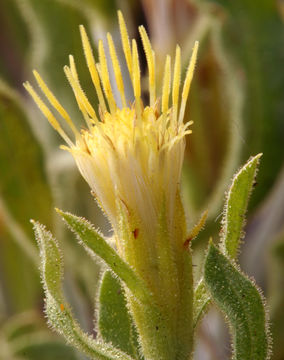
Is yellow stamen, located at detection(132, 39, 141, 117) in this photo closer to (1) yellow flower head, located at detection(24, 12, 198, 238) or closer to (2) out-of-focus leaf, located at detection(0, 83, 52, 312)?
(1) yellow flower head, located at detection(24, 12, 198, 238)

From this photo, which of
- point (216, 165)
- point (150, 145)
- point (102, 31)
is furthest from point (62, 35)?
point (150, 145)

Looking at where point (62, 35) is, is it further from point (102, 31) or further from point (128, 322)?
point (128, 322)

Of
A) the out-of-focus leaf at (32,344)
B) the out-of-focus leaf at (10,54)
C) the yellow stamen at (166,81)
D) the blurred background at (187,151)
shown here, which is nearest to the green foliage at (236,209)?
the yellow stamen at (166,81)

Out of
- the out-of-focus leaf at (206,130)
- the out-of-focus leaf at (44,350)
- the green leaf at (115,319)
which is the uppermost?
the out-of-focus leaf at (206,130)

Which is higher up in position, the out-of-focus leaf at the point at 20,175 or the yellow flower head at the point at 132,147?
the out-of-focus leaf at the point at 20,175

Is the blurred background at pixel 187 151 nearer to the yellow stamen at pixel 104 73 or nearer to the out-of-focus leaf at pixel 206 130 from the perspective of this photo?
the out-of-focus leaf at pixel 206 130

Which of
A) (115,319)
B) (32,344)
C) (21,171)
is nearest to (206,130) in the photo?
(21,171)

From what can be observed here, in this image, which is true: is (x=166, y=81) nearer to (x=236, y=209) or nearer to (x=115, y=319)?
(x=236, y=209)
